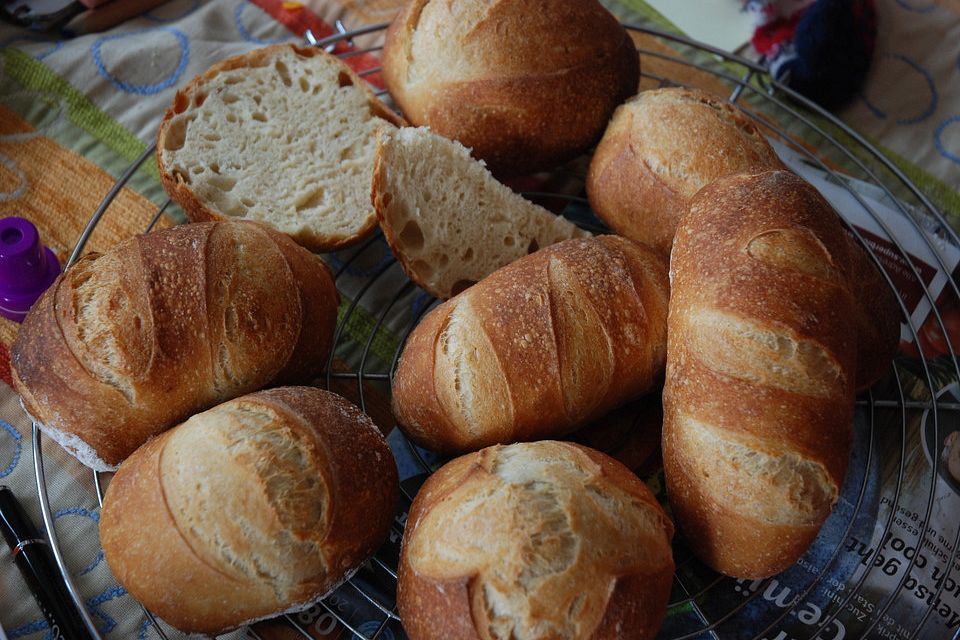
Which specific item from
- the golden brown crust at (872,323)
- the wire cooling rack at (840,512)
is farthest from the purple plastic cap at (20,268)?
the golden brown crust at (872,323)

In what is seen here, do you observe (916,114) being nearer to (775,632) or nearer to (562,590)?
(775,632)

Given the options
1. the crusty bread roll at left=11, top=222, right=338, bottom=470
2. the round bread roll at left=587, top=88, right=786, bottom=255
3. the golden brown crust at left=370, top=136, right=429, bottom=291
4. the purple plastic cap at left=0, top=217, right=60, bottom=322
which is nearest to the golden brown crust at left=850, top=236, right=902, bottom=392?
the round bread roll at left=587, top=88, right=786, bottom=255

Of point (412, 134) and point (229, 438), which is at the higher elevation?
point (412, 134)

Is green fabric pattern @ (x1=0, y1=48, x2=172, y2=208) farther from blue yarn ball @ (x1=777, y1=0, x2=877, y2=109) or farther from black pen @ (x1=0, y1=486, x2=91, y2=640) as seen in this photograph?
blue yarn ball @ (x1=777, y1=0, x2=877, y2=109)

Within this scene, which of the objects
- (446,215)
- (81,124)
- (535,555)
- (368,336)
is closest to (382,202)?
(446,215)

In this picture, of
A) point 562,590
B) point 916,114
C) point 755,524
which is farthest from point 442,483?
point 916,114

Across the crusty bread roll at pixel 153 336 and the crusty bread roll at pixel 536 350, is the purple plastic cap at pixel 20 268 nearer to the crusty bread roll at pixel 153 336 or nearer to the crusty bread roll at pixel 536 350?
the crusty bread roll at pixel 153 336
